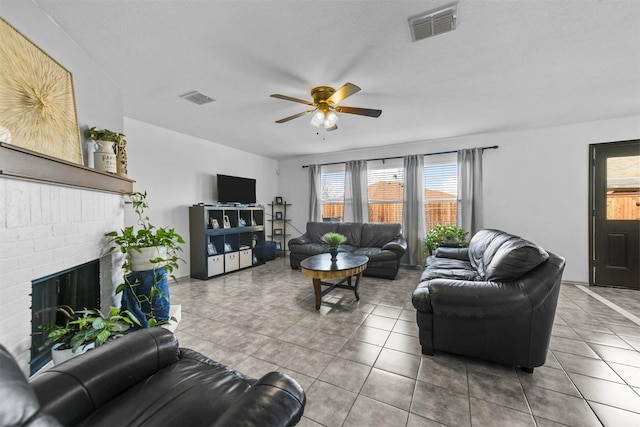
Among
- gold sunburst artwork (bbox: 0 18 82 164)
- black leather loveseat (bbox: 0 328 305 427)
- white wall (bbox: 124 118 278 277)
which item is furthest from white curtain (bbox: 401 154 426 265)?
gold sunburst artwork (bbox: 0 18 82 164)

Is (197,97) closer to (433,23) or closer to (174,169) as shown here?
(174,169)

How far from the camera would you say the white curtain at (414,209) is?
4.88m

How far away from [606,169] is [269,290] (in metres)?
5.26

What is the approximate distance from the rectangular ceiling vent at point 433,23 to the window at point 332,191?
393 centimetres

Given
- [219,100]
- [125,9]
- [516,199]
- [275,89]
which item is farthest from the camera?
[516,199]

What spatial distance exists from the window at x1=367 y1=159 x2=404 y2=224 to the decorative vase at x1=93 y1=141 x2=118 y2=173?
441cm

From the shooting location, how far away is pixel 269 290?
3693 millimetres

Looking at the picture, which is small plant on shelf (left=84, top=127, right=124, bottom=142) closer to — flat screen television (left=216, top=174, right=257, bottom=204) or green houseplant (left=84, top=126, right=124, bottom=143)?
green houseplant (left=84, top=126, right=124, bottom=143)

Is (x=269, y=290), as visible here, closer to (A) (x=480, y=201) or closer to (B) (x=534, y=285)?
(B) (x=534, y=285)

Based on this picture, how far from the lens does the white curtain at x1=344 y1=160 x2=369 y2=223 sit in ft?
18.0

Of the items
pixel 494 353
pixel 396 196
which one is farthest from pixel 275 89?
pixel 396 196

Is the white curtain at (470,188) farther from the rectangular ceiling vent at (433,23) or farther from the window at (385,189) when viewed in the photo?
the rectangular ceiling vent at (433,23)

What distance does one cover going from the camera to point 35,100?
1.53 m

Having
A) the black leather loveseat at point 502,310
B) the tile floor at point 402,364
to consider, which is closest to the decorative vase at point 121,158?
the tile floor at point 402,364
